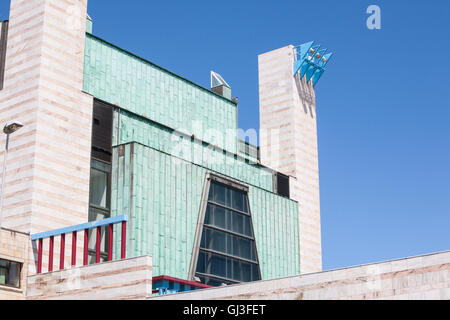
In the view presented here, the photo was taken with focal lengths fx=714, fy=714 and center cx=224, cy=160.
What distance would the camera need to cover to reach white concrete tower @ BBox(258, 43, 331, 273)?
82.8 meters

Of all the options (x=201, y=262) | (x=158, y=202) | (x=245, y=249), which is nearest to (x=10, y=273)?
(x=158, y=202)

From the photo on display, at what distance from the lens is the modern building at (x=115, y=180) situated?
52.6 metres

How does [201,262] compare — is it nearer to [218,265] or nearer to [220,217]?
[218,265]

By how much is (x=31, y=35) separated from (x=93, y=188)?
1375 centimetres

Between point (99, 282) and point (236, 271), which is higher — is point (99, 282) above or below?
below

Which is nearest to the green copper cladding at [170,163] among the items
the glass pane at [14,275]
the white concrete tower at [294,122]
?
the white concrete tower at [294,122]

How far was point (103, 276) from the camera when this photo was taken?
47875mm

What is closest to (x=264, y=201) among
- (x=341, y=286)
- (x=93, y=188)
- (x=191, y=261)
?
(x=191, y=261)

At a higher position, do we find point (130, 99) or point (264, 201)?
point (130, 99)

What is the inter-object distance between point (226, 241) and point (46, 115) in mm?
19874

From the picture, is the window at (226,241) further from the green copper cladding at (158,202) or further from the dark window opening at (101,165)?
the dark window opening at (101,165)

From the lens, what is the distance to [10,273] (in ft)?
170

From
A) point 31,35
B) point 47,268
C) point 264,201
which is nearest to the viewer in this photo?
point 47,268
